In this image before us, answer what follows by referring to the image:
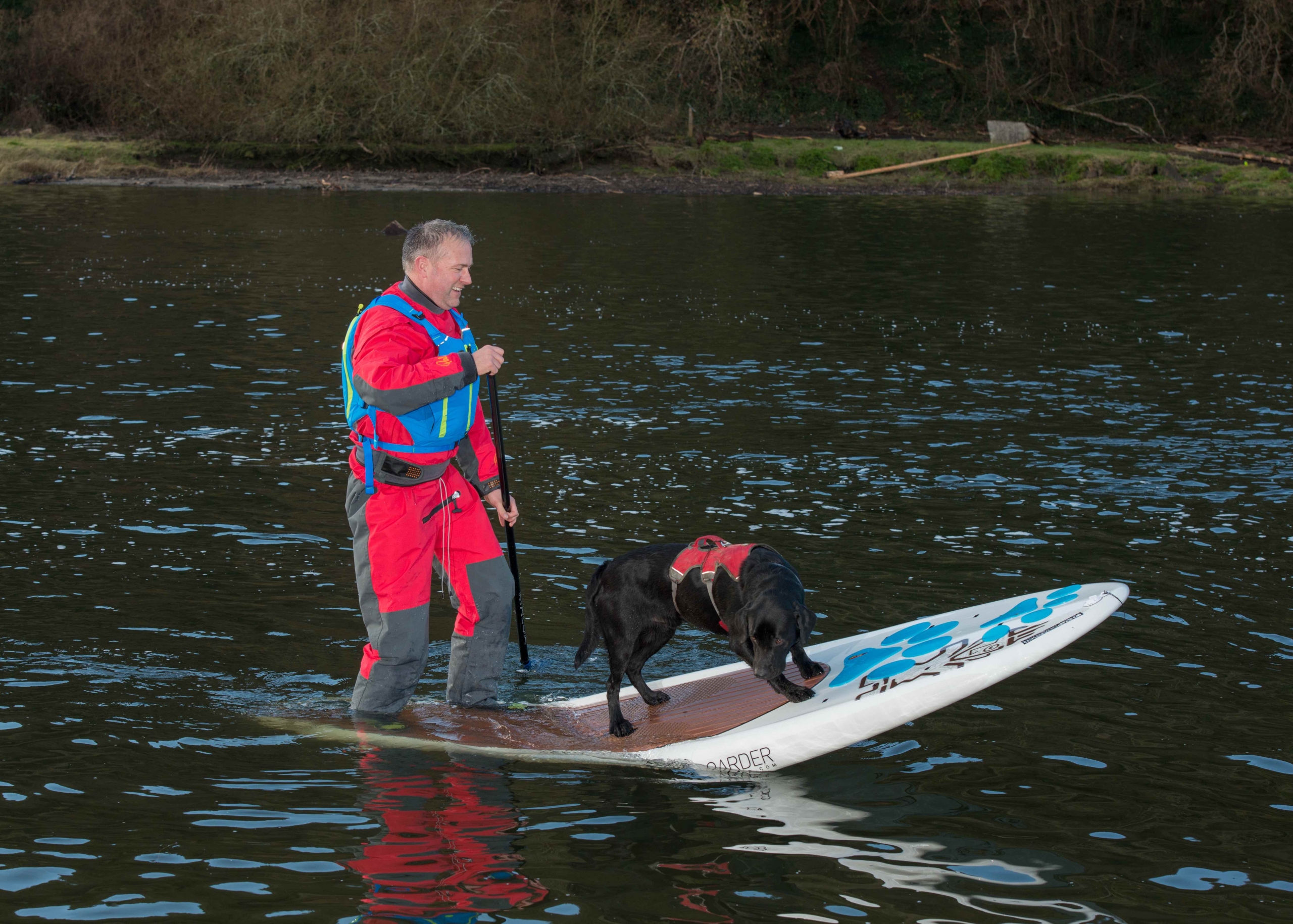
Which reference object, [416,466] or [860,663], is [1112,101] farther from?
[416,466]

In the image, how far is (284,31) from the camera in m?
42.6

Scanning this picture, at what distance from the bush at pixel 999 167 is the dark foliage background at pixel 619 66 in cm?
645

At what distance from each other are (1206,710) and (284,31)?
41291mm

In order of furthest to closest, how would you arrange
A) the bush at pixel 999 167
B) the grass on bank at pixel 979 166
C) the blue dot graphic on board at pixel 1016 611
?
the bush at pixel 999 167, the grass on bank at pixel 979 166, the blue dot graphic on board at pixel 1016 611

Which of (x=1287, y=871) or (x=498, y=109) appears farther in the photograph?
(x=498, y=109)

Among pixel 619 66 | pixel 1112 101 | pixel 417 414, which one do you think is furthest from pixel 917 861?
pixel 1112 101

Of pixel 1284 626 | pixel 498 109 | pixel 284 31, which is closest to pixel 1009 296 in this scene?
pixel 1284 626

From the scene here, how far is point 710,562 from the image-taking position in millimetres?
6062

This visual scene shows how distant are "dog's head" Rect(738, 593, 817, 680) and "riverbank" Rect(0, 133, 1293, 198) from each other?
34.2 meters

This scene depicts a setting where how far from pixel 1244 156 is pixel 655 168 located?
18281 mm

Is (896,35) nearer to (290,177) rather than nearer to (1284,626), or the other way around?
(290,177)

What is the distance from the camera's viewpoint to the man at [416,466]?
20.0 feet

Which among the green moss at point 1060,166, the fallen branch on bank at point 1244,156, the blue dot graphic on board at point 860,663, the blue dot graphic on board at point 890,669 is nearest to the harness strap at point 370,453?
the blue dot graphic on board at point 860,663

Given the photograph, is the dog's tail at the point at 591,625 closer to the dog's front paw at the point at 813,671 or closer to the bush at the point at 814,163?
the dog's front paw at the point at 813,671
